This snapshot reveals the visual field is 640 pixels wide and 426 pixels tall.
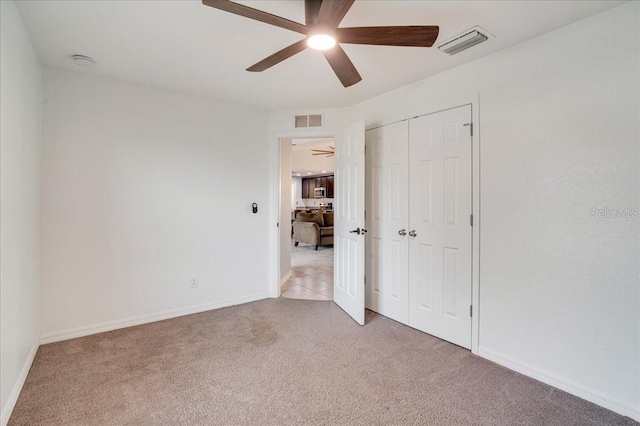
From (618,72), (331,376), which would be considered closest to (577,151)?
(618,72)

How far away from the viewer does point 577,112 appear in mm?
1942

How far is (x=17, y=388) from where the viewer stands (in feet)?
6.16

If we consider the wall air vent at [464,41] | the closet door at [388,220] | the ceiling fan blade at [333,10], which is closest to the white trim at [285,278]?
the closet door at [388,220]

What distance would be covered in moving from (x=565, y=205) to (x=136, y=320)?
3684mm

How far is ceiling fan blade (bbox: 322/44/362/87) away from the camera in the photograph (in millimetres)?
1850

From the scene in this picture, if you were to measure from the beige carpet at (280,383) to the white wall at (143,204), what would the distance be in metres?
0.44

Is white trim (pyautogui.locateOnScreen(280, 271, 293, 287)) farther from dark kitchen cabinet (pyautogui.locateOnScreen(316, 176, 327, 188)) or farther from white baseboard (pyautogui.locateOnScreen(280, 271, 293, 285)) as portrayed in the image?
dark kitchen cabinet (pyautogui.locateOnScreen(316, 176, 327, 188))

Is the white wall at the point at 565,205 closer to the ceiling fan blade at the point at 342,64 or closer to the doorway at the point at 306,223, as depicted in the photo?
the ceiling fan blade at the point at 342,64

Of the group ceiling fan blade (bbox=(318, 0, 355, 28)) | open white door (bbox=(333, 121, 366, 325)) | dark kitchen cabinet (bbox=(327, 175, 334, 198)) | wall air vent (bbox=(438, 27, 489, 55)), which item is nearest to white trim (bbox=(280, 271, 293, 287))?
open white door (bbox=(333, 121, 366, 325))

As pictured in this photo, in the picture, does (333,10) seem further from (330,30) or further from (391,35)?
(391,35)

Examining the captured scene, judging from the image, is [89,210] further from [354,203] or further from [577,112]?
[577,112]

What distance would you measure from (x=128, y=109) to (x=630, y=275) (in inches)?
159

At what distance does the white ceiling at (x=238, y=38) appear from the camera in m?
1.83

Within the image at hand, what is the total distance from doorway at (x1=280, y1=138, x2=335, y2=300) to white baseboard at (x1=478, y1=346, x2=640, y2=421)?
6.48 feet
